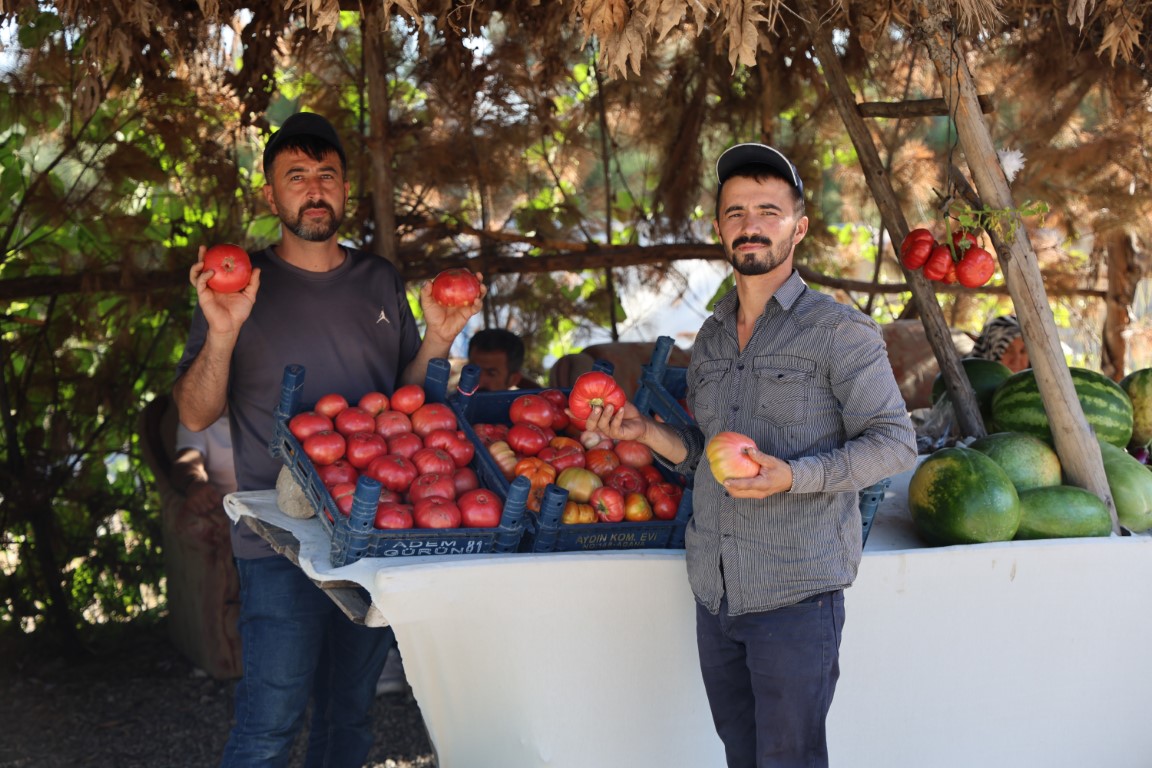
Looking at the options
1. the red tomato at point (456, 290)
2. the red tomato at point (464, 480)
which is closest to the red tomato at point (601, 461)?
the red tomato at point (464, 480)

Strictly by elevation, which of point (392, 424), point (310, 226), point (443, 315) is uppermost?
point (310, 226)

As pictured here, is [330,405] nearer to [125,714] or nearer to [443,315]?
[443,315]

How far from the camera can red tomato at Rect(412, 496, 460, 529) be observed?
8.96ft

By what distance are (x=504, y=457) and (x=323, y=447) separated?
572 millimetres

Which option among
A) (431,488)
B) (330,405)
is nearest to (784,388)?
(431,488)

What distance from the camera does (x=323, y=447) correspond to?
286 cm

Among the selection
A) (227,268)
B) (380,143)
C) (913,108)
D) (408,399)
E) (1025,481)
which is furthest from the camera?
(380,143)

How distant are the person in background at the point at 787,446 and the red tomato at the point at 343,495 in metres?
0.92

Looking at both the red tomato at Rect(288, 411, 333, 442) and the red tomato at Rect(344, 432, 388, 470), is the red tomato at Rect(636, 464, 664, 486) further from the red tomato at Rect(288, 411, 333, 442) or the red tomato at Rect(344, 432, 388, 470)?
the red tomato at Rect(288, 411, 333, 442)

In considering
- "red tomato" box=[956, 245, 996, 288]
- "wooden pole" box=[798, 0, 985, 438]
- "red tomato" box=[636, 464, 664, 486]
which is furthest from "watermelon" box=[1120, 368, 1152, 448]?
"red tomato" box=[636, 464, 664, 486]

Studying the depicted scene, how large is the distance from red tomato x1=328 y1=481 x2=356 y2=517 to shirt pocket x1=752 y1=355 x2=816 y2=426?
1.05 metres

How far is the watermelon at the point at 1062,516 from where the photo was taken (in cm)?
338

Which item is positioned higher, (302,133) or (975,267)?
(302,133)

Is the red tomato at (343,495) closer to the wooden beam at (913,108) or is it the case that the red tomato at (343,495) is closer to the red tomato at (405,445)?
the red tomato at (405,445)
